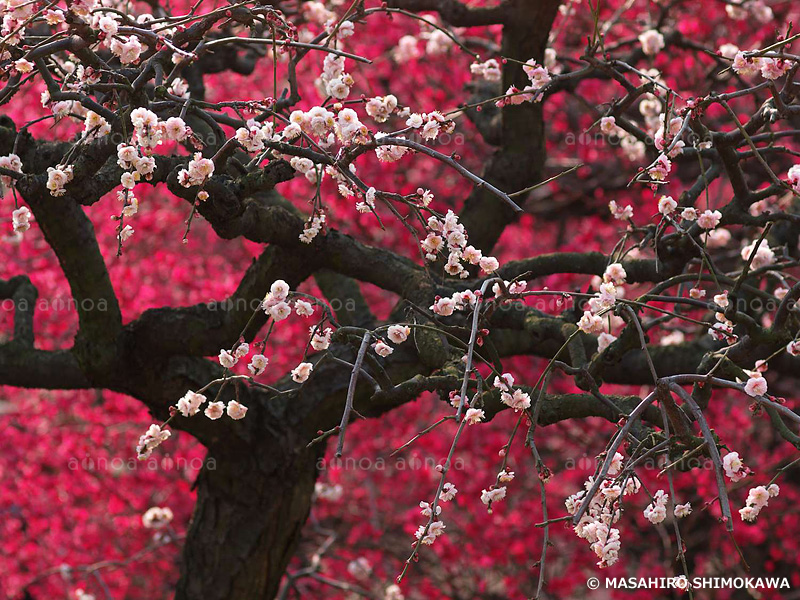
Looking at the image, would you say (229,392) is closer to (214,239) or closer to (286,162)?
(286,162)

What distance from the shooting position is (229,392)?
4344 mm

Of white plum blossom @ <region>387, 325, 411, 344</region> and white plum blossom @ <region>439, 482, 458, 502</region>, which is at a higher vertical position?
white plum blossom @ <region>387, 325, 411, 344</region>

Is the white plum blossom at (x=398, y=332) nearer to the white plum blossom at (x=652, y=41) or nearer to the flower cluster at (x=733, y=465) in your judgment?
the flower cluster at (x=733, y=465)

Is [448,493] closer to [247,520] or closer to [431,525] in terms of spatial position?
[431,525]

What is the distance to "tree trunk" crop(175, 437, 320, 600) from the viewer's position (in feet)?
14.4

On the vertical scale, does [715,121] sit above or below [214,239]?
below

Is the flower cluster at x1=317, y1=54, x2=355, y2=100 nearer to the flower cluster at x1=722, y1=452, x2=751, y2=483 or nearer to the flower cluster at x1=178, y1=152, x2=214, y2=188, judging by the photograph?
the flower cluster at x1=178, y1=152, x2=214, y2=188

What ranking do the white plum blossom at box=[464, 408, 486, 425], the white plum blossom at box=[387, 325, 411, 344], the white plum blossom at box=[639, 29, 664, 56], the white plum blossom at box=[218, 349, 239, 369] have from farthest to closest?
the white plum blossom at box=[639, 29, 664, 56]
the white plum blossom at box=[218, 349, 239, 369]
the white plum blossom at box=[387, 325, 411, 344]
the white plum blossom at box=[464, 408, 486, 425]

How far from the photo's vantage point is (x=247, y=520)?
442 cm

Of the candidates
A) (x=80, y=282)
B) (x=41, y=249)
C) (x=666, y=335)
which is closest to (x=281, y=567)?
(x=80, y=282)

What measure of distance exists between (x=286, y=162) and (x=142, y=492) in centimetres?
552

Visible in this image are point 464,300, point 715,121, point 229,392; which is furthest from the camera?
point 715,121

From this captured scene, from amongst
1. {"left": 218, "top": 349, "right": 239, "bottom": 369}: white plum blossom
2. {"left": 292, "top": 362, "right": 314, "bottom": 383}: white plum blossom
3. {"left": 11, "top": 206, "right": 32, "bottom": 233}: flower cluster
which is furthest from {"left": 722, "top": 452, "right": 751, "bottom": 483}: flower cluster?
{"left": 11, "top": 206, "right": 32, "bottom": 233}: flower cluster

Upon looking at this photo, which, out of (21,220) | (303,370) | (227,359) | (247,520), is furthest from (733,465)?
(247,520)
